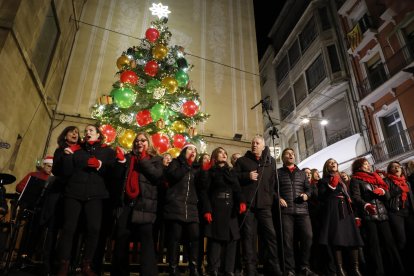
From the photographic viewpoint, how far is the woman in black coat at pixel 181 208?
3340 mm

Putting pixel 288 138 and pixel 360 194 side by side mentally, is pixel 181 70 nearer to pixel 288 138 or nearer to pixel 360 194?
pixel 360 194

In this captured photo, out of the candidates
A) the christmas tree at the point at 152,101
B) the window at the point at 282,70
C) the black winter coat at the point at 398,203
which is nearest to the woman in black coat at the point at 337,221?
the black winter coat at the point at 398,203

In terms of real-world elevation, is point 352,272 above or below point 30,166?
below

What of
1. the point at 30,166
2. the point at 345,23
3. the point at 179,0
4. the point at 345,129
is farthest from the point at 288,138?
the point at 30,166

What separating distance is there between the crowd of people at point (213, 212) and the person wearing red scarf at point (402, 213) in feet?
0.05

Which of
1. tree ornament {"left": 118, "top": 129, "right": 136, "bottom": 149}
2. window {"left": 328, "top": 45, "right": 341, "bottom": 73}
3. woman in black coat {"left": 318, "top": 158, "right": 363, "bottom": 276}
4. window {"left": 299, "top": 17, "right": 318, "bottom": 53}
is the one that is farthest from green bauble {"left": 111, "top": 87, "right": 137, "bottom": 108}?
window {"left": 299, "top": 17, "right": 318, "bottom": 53}

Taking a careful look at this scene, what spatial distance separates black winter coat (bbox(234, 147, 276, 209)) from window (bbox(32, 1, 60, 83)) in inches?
275

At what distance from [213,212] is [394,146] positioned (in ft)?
41.4

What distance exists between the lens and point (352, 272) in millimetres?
3736

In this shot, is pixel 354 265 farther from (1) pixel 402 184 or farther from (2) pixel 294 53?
(2) pixel 294 53

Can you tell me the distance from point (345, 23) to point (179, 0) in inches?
421

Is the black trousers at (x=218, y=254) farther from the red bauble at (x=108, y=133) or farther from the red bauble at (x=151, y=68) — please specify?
the red bauble at (x=151, y=68)

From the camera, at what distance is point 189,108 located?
23.0ft

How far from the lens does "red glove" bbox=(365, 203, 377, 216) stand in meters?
4.06
